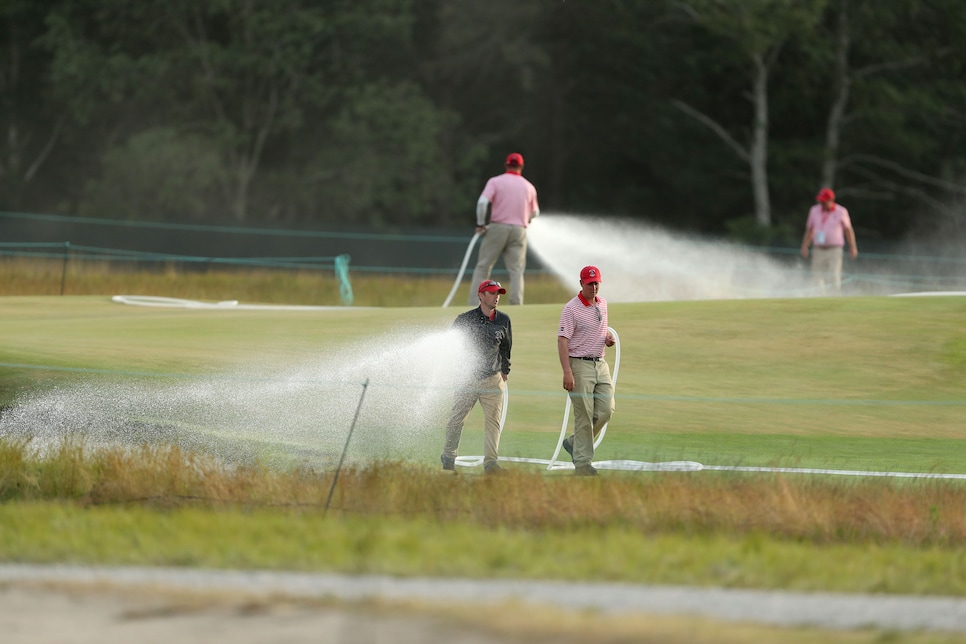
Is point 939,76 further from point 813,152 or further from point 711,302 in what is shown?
point 711,302

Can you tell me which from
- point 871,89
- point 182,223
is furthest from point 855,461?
point 871,89

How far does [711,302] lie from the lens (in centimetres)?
1903

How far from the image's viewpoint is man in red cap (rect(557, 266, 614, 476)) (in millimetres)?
11953

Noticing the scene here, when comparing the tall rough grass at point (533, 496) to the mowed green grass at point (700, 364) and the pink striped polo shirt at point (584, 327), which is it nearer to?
the pink striped polo shirt at point (584, 327)

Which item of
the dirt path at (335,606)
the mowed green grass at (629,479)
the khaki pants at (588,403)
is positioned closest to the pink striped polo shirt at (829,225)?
the mowed green grass at (629,479)

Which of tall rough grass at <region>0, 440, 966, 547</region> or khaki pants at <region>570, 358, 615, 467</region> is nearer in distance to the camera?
tall rough grass at <region>0, 440, 966, 547</region>

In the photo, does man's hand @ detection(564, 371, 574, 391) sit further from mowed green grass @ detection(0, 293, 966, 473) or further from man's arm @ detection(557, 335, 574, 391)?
mowed green grass @ detection(0, 293, 966, 473)

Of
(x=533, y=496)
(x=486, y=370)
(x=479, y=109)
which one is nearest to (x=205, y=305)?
(x=486, y=370)

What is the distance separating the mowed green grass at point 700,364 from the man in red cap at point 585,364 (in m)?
1.14

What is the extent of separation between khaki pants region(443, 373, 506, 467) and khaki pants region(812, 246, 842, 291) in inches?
494

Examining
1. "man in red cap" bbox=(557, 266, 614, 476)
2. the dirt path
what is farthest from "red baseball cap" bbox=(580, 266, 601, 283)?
the dirt path

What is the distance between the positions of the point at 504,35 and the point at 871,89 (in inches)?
482

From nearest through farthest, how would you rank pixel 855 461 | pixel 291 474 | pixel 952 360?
pixel 291 474 < pixel 855 461 < pixel 952 360

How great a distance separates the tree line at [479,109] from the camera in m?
45.6
